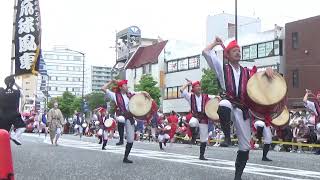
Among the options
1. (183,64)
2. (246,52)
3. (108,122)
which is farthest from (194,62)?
(108,122)

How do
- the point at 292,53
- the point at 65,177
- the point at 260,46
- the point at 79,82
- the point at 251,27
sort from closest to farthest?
the point at 65,177, the point at 292,53, the point at 260,46, the point at 251,27, the point at 79,82

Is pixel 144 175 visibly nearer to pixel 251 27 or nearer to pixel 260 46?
pixel 260 46

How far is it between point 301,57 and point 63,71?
391ft

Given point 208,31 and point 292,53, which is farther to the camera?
point 208,31

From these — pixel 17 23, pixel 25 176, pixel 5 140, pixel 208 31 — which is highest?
pixel 208 31

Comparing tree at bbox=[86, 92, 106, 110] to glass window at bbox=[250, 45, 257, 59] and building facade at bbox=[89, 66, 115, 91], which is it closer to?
glass window at bbox=[250, 45, 257, 59]

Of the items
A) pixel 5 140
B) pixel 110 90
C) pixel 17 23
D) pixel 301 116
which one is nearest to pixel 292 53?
pixel 301 116

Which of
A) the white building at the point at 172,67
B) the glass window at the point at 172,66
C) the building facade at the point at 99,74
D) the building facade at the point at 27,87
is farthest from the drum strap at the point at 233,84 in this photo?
the building facade at the point at 99,74

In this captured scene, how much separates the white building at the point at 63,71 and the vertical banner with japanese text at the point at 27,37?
132m

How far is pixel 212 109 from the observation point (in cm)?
1338

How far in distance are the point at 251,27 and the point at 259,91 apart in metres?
52.7

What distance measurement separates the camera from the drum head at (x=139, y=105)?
40.4 ft

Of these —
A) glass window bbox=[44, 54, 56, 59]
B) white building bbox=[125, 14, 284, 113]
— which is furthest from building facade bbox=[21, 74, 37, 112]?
glass window bbox=[44, 54, 56, 59]

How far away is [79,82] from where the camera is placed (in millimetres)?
158875
